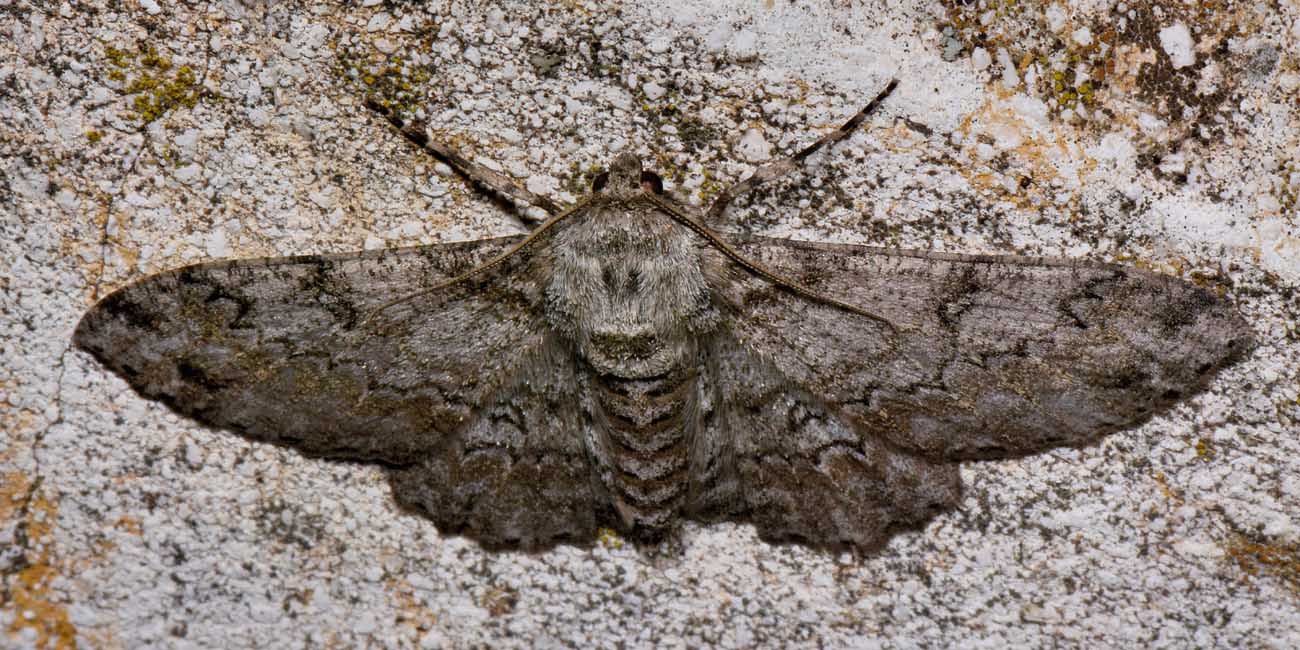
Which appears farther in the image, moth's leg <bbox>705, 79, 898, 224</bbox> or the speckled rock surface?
moth's leg <bbox>705, 79, 898, 224</bbox>

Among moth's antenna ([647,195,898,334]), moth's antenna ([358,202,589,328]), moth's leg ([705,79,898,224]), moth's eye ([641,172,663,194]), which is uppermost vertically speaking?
moth's leg ([705,79,898,224])

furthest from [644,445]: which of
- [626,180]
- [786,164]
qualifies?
[786,164]

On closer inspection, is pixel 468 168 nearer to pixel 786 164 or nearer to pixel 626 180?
pixel 626 180

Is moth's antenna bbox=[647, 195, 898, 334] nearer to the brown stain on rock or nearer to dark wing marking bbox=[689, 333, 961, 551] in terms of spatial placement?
dark wing marking bbox=[689, 333, 961, 551]

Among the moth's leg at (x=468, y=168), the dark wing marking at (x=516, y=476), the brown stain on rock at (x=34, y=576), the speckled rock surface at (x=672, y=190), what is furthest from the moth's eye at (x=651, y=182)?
the brown stain on rock at (x=34, y=576)

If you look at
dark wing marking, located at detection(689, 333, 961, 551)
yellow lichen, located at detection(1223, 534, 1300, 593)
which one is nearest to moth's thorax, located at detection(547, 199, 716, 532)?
dark wing marking, located at detection(689, 333, 961, 551)

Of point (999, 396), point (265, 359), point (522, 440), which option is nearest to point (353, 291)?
point (265, 359)

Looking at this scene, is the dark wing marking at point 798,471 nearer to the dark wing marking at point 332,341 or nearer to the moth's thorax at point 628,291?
the moth's thorax at point 628,291
